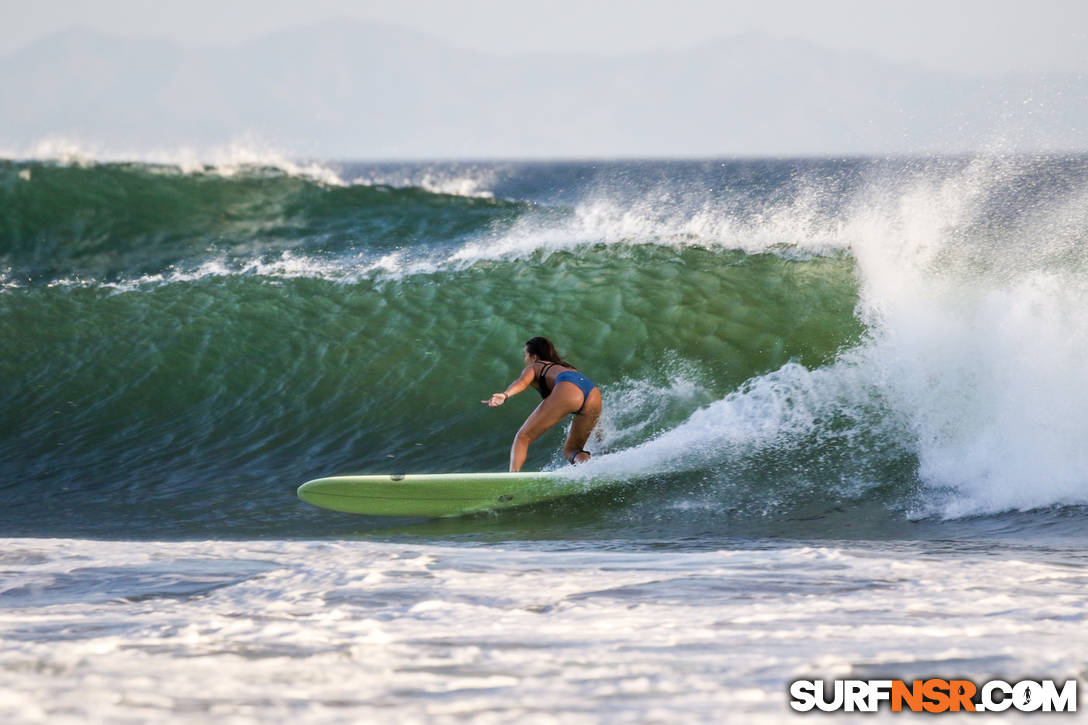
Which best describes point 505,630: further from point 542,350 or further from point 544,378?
point 542,350

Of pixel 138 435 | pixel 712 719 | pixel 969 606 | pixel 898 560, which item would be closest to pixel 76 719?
pixel 712 719

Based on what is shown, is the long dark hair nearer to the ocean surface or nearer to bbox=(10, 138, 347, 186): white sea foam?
the ocean surface

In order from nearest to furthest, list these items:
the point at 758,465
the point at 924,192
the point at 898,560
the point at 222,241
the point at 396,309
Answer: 1. the point at 898,560
2. the point at 758,465
3. the point at 924,192
4. the point at 396,309
5. the point at 222,241

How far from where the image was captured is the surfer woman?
6.93 m

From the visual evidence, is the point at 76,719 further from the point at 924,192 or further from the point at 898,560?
the point at 924,192

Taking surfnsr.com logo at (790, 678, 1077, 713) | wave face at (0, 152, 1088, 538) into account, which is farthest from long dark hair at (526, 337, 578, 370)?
surfnsr.com logo at (790, 678, 1077, 713)

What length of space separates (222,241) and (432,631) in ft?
35.3

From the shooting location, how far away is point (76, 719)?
2902mm

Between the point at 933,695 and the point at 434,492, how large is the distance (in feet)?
12.7

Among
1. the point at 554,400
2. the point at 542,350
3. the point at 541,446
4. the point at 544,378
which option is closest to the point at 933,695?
the point at 554,400

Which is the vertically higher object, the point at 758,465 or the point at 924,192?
the point at 924,192

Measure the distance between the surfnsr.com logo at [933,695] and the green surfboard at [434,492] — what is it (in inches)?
137

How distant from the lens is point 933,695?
117 inches

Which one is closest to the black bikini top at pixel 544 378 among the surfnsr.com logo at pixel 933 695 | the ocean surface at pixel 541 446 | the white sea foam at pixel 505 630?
the ocean surface at pixel 541 446
